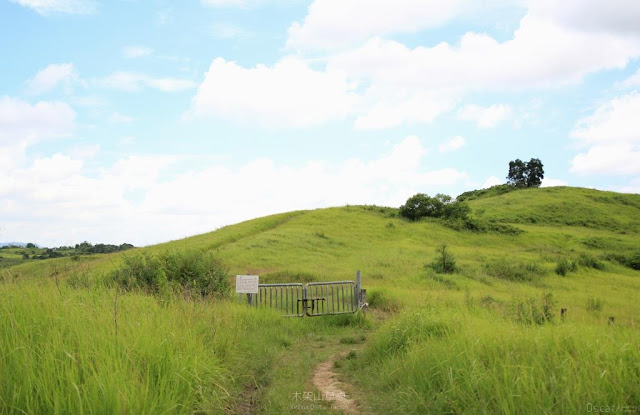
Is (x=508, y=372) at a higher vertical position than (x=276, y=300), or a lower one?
higher

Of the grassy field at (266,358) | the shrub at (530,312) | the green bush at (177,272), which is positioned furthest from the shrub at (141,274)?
the shrub at (530,312)

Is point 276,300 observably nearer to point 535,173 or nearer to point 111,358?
point 111,358

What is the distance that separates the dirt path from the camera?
6.72m

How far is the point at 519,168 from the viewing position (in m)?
107

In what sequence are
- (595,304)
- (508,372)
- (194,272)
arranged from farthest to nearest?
1. (595,304)
2. (194,272)
3. (508,372)

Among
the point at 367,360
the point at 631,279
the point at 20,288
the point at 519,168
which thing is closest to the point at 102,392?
the point at 20,288

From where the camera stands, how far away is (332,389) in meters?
7.79

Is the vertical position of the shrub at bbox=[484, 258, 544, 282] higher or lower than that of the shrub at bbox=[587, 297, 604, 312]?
higher

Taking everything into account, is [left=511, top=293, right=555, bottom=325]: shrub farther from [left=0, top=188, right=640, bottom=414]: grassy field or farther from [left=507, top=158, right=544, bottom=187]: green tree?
[left=507, top=158, right=544, bottom=187]: green tree

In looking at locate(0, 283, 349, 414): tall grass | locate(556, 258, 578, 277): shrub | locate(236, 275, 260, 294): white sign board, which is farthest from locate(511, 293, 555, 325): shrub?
locate(556, 258, 578, 277): shrub

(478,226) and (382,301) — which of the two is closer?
(382,301)

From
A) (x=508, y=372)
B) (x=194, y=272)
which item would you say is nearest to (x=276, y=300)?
(x=194, y=272)

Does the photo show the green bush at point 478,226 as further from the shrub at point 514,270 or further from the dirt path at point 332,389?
the dirt path at point 332,389

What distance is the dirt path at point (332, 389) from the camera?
6722 mm
